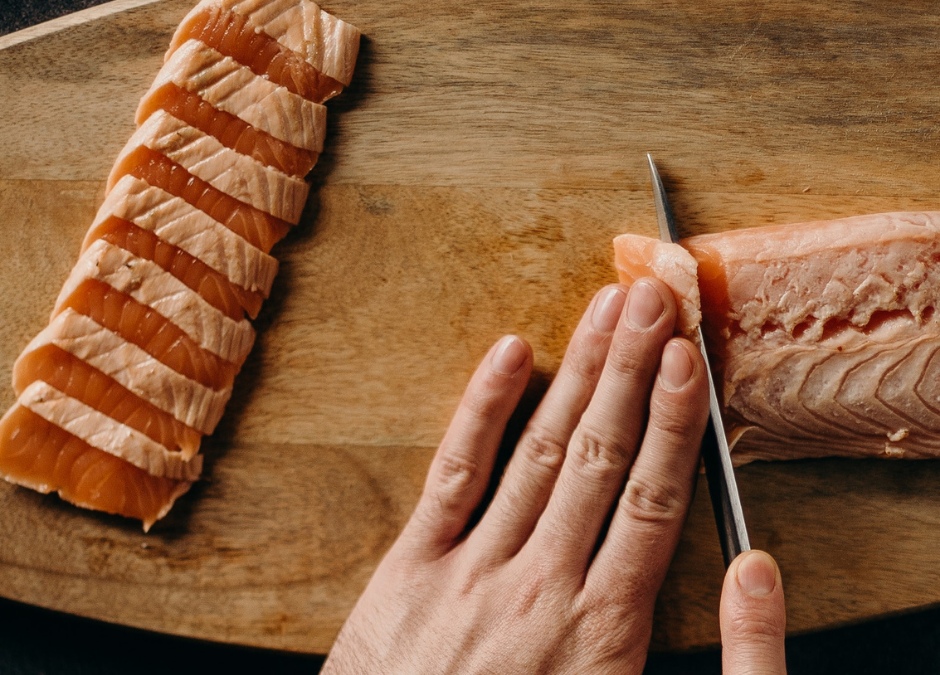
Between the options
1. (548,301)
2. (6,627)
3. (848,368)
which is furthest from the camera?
(6,627)

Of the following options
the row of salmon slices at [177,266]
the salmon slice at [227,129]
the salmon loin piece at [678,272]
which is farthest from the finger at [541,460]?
the salmon slice at [227,129]

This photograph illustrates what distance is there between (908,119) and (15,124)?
252cm

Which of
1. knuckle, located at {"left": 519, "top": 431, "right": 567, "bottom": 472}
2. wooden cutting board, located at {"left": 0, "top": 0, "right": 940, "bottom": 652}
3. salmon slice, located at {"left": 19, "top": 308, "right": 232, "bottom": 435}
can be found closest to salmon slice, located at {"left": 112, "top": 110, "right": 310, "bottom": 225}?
wooden cutting board, located at {"left": 0, "top": 0, "right": 940, "bottom": 652}

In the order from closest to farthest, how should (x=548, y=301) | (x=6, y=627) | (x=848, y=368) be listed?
1. (x=848, y=368)
2. (x=548, y=301)
3. (x=6, y=627)

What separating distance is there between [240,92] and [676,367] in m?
1.33

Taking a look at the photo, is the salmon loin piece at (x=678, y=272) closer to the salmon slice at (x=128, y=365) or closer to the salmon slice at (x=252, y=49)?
the salmon slice at (x=252, y=49)

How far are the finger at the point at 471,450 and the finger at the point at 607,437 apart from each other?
0.60 ft

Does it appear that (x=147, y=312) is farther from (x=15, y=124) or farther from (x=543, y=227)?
(x=543, y=227)

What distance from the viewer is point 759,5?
181 cm

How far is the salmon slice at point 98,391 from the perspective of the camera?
1614mm

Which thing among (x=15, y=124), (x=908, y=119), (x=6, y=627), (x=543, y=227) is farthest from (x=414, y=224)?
(x=6, y=627)

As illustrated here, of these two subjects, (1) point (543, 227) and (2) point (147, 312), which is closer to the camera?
(2) point (147, 312)

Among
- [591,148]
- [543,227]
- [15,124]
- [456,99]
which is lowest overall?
[543,227]

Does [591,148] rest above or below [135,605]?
above
